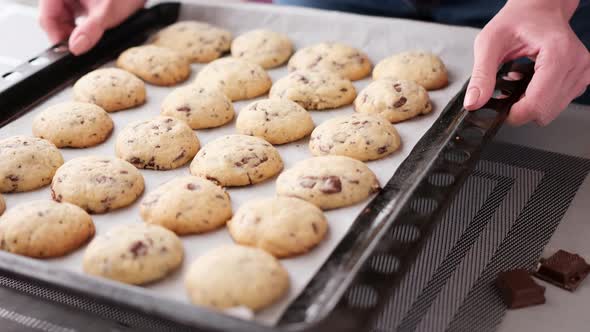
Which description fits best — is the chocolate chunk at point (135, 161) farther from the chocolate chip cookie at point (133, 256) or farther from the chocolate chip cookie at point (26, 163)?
the chocolate chip cookie at point (133, 256)

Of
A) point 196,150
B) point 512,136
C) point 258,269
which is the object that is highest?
point 258,269

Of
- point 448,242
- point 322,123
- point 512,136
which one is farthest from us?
point 512,136

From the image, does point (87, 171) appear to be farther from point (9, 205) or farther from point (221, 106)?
point (221, 106)

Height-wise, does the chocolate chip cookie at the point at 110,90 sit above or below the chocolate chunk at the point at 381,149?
above

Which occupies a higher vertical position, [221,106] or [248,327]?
[248,327]

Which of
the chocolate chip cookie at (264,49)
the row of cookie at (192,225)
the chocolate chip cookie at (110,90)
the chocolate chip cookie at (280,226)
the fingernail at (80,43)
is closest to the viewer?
the row of cookie at (192,225)

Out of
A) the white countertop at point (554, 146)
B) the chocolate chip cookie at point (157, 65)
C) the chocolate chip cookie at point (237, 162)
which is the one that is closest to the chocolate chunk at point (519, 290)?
the white countertop at point (554, 146)

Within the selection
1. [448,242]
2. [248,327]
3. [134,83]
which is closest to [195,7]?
[134,83]
